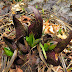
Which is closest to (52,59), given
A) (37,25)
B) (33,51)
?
(33,51)

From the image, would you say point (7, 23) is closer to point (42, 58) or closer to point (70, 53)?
point (42, 58)

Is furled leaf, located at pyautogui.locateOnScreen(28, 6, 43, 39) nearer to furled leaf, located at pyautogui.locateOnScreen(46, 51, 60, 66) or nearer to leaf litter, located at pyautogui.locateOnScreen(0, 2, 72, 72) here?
leaf litter, located at pyautogui.locateOnScreen(0, 2, 72, 72)

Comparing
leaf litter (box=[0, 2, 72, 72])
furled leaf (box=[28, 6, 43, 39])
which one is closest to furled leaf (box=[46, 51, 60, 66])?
leaf litter (box=[0, 2, 72, 72])

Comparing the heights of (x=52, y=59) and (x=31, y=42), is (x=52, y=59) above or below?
below

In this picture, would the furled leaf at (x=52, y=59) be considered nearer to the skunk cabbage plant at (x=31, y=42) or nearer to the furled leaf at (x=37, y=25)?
the skunk cabbage plant at (x=31, y=42)

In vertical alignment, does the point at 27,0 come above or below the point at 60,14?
above

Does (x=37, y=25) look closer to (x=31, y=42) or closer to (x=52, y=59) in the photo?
(x=31, y=42)

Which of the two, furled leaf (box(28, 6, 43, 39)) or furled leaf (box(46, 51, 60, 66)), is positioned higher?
furled leaf (box(28, 6, 43, 39))

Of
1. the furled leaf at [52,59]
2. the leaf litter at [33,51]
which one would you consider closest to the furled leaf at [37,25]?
the leaf litter at [33,51]

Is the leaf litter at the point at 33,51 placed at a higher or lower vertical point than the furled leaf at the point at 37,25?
lower

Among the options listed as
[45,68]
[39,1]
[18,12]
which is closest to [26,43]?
[45,68]

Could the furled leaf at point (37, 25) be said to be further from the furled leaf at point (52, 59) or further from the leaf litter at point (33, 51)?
the furled leaf at point (52, 59)
